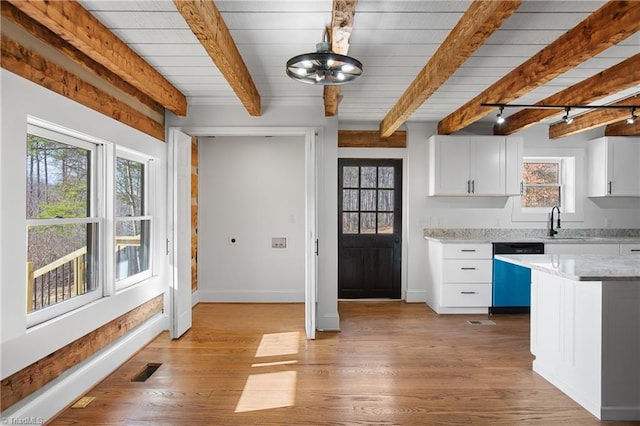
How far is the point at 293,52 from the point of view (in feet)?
9.36

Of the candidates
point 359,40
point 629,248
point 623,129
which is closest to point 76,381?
point 359,40

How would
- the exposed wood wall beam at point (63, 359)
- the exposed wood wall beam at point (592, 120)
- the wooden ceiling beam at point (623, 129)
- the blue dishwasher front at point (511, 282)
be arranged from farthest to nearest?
1. the wooden ceiling beam at point (623, 129)
2. the blue dishwasher front at point (511, 282)
3. the exposed wood wall beam at point (592, 120)
4. the exposed wood wall beam at point (63, 359)

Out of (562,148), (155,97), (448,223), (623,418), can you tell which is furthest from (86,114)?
(562,148)

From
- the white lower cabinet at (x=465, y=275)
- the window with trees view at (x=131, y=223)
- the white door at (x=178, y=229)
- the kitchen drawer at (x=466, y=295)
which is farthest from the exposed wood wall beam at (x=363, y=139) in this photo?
the window with trees view at (x=131, y=223)

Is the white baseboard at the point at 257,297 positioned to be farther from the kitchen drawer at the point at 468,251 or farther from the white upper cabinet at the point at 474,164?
the white upper cabinet at the point at 474,164

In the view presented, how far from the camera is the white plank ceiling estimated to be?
2234mm

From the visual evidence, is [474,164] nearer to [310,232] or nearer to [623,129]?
[623,129]

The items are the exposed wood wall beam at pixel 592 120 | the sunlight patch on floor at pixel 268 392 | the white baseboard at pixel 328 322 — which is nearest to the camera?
the sunlight patch on floor at pixel 268 392

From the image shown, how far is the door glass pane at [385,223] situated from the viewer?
18.4 feet

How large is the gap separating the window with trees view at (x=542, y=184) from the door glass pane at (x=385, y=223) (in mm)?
1787

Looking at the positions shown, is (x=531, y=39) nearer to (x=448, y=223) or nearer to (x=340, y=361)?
(x=340, y=361)

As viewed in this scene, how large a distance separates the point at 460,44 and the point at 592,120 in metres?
3.10

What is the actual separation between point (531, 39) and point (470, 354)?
2504mm

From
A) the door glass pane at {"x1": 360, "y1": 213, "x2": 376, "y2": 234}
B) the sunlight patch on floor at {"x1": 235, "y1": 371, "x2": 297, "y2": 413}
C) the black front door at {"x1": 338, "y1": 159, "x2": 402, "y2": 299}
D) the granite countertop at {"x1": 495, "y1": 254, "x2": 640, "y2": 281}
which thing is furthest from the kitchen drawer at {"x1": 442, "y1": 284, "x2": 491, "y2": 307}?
the sunlight patch on floor at {"x1": 235, "y1": 371, "x2": 297, "y2": 413}
